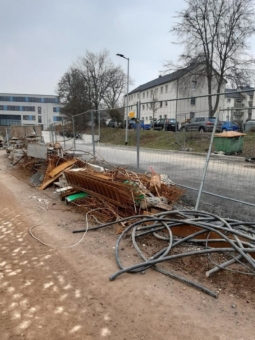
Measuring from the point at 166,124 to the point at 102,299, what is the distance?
18.5 feet

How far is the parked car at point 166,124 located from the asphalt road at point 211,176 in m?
0.78

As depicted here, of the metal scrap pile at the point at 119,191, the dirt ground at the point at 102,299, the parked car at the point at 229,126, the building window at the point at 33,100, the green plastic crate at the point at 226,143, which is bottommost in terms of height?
the dirt ground at the point at 102,299

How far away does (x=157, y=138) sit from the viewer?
23.5 ft

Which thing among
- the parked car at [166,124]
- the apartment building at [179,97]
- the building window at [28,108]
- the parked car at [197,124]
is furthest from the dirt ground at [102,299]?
the building window at [28,108]

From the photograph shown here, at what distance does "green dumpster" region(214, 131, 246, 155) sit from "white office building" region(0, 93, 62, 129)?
86026 millimetres

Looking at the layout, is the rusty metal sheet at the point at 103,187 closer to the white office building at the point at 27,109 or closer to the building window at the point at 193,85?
the building window at the point at 193,85

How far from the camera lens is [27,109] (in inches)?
3533

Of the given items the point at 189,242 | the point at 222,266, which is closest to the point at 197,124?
the point at 189,242

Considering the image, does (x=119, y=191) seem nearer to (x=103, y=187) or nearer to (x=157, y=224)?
(x=103, y=187)

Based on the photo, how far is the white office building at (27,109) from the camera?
87.3 m

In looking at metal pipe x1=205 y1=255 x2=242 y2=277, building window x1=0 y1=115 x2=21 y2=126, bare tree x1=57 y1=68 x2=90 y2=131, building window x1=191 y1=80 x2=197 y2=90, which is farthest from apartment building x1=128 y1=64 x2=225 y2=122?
building window x1=0 y1=115 x2=21 y2=126

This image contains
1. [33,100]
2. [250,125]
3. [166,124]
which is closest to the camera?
[250,125]

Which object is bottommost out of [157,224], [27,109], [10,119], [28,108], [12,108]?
[157,224]

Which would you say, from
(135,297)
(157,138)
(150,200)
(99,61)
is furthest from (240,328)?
(99,61)
